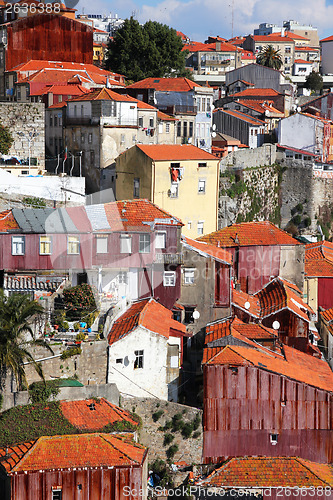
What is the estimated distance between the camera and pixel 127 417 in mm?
25953

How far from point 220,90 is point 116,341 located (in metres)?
48.2

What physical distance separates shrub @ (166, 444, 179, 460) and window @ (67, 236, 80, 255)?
27.0 ft

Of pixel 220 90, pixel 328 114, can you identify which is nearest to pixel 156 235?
pixel 328 114

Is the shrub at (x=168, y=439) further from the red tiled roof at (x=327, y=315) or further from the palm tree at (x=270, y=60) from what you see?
the palm tree at (x=270, y=60)

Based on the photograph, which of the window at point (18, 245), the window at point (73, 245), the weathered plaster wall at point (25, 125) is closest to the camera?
the window at point (18, 245)

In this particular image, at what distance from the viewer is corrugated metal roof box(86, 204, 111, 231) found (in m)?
31.7

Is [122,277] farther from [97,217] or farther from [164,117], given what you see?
[164,117]

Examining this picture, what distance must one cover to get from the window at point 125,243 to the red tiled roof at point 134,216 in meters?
0.36

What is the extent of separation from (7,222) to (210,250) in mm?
8459

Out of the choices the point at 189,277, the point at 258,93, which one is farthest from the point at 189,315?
the point at 258,93

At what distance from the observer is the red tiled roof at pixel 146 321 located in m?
27.9

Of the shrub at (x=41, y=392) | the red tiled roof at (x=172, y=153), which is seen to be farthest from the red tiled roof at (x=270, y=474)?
the red tiled roof at (x=172, y=153)

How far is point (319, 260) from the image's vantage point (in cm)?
4169

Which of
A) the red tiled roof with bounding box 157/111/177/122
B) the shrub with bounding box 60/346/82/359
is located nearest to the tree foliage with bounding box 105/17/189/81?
the red tiled roof with bounding box 157/111/177/122
